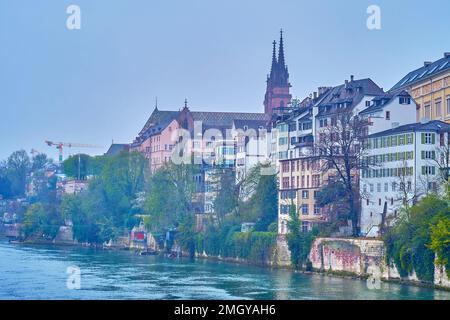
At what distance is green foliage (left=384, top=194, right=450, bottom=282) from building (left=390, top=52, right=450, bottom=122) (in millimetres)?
14221

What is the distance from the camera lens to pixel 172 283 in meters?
44.0

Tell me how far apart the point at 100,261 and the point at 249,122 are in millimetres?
25408

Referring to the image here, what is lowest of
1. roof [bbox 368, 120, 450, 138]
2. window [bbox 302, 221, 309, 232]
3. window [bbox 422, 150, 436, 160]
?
window [bbox 302, 221, 309, 232]

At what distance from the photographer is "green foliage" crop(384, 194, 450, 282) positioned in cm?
4153

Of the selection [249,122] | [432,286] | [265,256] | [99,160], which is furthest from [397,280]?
[99,160]

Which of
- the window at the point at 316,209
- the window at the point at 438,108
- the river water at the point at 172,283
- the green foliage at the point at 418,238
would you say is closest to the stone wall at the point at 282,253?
the river water at the point at 172,283

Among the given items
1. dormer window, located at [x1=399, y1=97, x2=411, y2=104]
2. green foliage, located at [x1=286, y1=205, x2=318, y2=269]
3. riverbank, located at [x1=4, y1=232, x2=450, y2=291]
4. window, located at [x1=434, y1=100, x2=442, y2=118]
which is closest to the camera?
riverbank, located at [x1=4, y1=232, x2=450, y2=291]

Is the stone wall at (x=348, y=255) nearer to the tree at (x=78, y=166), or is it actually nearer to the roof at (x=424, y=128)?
the roof at (x=424, y=128)

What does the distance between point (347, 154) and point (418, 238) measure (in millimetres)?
9853

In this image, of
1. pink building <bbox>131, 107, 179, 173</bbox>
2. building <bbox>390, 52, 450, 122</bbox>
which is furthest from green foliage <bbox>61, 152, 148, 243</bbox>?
building <bbox>390, 52, 450, 122</bbox>

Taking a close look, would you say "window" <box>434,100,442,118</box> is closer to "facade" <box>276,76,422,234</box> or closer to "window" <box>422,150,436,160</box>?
"facade" <box>276,76,422,234</box>

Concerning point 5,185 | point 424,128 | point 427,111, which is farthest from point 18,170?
point 424,128

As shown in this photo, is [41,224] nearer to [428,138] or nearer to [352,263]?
[428,138]

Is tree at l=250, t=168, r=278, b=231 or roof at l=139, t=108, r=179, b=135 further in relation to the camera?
roof at l=139, t=108, r=179, b=135
